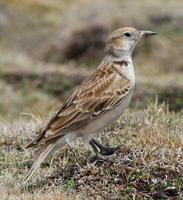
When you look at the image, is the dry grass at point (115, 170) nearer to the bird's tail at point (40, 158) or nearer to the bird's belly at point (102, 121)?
the bird's tail at point (40, 158)

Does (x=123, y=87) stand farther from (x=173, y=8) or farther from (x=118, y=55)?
(x=173, y=8)

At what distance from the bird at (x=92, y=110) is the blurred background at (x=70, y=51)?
290cm

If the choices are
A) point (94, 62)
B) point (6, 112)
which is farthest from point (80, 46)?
point (6, 112)

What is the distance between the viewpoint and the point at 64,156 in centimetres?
927

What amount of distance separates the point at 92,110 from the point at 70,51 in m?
14.6

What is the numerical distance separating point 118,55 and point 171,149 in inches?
48.5

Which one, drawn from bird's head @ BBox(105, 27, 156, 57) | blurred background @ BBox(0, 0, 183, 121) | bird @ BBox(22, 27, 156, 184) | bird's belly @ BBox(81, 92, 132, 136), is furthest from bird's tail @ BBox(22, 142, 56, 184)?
blurred background @ BBox(0, 0, 183, 121)

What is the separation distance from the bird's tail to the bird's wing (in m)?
0.09

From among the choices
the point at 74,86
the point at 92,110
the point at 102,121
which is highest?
the point at 92,110

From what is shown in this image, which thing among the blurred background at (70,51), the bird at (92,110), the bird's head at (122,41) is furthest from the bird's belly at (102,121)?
the blurred background at (70,51)

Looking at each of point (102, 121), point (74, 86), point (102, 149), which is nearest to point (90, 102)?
point (102, 121)

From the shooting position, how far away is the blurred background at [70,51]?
54.5 ft

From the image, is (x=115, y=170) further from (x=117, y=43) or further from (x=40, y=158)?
(x=117, y=43)

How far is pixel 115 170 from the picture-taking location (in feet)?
27.2
